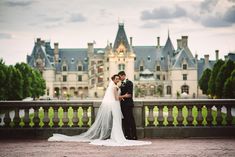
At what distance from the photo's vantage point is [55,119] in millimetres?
10219

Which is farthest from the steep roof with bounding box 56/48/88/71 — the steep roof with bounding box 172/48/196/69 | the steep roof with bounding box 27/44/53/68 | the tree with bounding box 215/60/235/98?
the tree with bounding box 215/60/235/98

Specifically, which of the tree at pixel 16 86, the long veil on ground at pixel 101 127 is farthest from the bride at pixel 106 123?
the tree at pixel 16 86

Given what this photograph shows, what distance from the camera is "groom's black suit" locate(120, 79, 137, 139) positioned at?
32.2 ft

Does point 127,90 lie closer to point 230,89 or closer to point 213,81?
point 230,89

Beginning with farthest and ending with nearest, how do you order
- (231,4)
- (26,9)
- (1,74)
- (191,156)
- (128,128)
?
(1,74) < (26,9) < (231,4) < (128,128) < (191,156)

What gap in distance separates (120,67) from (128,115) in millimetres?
70698

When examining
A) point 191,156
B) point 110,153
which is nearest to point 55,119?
point 110,153

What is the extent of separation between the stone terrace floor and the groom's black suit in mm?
588

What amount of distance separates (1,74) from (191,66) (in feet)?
156

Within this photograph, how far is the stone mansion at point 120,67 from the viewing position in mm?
78562

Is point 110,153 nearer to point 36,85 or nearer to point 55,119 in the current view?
point 55,119

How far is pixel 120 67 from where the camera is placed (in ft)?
264

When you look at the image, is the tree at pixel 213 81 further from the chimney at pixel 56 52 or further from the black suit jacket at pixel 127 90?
the chimney at pixel 56 52

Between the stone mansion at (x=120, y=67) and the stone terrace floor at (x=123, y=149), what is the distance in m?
66.7
